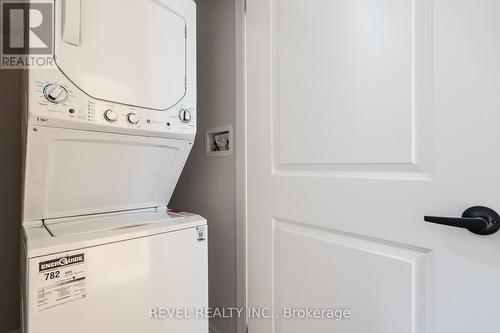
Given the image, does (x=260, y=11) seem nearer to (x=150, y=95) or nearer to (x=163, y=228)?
(x=150, y=95)

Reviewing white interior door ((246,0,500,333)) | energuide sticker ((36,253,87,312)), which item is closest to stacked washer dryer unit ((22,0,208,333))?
energuide sticker ((36,253,87,312))

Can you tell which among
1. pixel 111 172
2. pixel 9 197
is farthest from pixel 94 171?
pixel 9 197

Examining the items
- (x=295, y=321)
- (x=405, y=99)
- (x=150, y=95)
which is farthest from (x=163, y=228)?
(x=405, y=99)

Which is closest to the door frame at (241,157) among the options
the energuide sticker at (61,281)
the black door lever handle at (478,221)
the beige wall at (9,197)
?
the energuide sticker at (61,281)

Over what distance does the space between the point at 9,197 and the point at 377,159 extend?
2.06m

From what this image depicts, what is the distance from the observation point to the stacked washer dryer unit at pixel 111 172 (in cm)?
76

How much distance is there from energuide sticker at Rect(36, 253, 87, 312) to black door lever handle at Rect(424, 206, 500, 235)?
1.08 meters

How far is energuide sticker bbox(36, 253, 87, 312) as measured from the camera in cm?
71

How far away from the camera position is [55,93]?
0.77m

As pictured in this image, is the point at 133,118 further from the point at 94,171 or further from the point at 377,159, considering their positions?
the point at 377,159

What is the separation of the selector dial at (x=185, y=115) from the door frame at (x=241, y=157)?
27 cm

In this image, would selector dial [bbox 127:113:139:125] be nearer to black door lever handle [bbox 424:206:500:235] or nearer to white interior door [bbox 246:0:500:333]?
white interior door [bbox 246:0:500:333]

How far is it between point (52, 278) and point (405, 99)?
1.20 meters

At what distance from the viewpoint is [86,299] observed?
782mm
